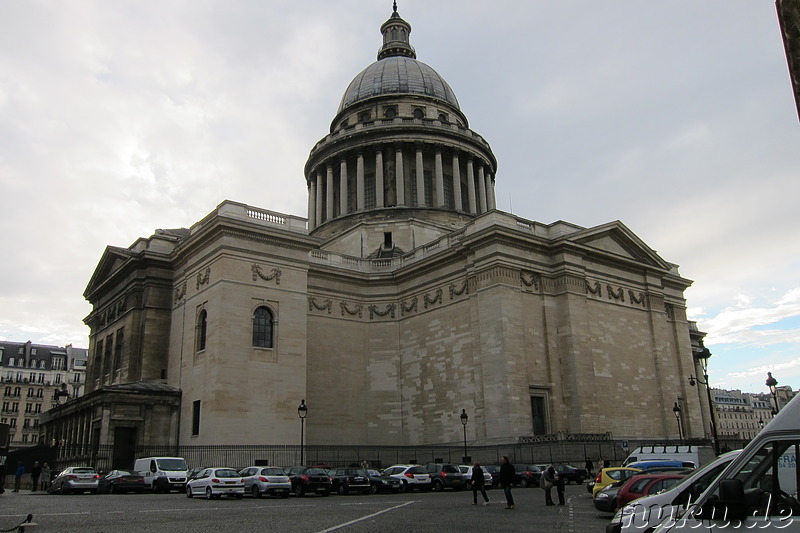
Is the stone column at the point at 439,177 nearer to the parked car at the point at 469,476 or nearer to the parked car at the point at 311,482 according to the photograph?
the parked car at the point at 469,476

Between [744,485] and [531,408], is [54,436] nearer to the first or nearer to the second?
[531,408]

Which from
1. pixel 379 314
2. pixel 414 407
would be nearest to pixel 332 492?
pixel 414 407

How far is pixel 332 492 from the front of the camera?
92.2 feet

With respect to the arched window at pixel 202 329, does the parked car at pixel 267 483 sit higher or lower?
lower

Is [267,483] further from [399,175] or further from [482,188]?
[482,188]

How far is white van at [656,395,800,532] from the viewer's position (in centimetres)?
573

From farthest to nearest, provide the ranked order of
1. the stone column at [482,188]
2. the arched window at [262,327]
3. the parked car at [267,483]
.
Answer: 1. the stone column at [482,188]
2. the arched window at [262,327]
3. the parked car at [267,483]

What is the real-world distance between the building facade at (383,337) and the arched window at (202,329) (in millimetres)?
110

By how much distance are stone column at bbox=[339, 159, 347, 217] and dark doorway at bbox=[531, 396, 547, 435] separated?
2470cm

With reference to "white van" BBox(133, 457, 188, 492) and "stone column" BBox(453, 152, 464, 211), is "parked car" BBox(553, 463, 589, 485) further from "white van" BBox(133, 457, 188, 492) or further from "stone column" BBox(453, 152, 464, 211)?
"stone column" BBox(453, 152, 464, 211)

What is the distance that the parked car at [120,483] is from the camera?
28.2m

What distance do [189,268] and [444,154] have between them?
24847mm

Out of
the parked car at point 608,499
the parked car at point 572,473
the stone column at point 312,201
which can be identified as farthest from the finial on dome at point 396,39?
the parked car at point 608,499

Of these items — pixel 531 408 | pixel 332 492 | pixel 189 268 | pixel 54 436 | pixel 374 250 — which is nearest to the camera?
pixel 332 492
